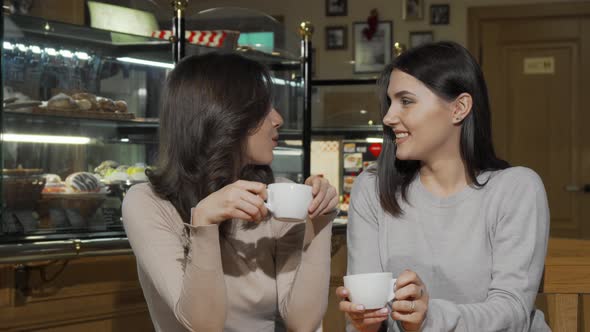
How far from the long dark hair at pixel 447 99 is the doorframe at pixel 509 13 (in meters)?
4.17

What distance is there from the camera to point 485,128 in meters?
1.82

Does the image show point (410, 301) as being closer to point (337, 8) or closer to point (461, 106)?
point (461, 106)

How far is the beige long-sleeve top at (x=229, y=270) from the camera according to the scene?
1.49 m

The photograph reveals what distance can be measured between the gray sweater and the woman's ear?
14cm

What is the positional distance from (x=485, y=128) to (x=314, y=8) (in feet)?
14.8

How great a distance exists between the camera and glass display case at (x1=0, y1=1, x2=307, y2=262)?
2.38 meters

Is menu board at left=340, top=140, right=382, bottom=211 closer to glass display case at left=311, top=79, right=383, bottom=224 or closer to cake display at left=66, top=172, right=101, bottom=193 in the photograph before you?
glass display case at left=311, top=79, right=383, bottom=224

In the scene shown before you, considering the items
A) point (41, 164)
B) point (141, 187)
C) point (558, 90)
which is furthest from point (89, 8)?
point (558, 90)

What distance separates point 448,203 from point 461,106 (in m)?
0.21

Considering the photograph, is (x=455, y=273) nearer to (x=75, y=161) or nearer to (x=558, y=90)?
(x=75, y=161)

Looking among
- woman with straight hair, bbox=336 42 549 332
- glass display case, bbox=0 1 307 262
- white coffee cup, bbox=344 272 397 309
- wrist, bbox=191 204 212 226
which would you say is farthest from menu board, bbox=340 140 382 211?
white coffee cup, bbox=344 272 397 309

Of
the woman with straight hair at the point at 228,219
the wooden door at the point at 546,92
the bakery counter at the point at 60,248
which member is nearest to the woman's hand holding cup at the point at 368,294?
the woman with straight hair at the point at 228,219

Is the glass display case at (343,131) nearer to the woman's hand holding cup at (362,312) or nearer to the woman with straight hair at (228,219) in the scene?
the woman with straight hair at (228,219)

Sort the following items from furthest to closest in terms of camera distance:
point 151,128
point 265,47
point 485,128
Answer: point 265,47 < point 151,128 < point 485,128
